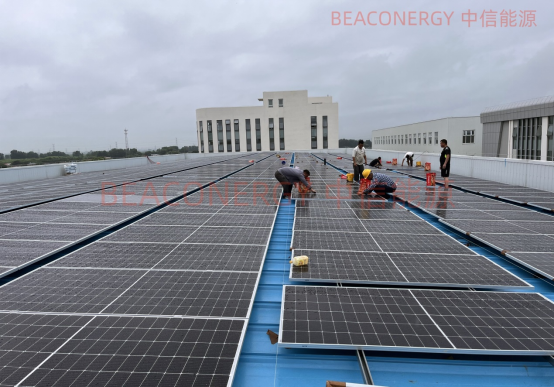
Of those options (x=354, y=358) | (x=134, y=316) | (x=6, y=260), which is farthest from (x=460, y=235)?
(x=6, y=260)

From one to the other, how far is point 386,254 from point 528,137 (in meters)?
48.0

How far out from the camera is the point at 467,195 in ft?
42.5

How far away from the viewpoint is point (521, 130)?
144 ft

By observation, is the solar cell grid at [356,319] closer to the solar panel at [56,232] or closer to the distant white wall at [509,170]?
the solar panel at [56,232]

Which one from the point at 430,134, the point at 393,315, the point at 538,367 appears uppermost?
the point at 430,134

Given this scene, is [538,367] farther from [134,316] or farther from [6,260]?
[6,260]

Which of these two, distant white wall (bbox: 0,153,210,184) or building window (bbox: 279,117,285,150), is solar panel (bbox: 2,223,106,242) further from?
building window (bbox: 279,117,285,150)

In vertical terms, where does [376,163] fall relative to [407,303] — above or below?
above

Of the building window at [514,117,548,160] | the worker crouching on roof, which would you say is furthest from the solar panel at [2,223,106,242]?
the building window at [514,117,548,160]

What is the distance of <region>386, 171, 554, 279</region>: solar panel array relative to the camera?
→ 243 inches

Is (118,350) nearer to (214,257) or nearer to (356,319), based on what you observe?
(356,319)

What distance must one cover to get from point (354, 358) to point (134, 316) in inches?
104

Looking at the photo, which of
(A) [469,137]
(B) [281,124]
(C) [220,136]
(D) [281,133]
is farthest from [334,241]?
(C) [220,136]

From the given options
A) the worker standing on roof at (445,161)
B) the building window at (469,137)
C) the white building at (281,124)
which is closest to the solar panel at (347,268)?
the worker standing on roof at (445,161)
